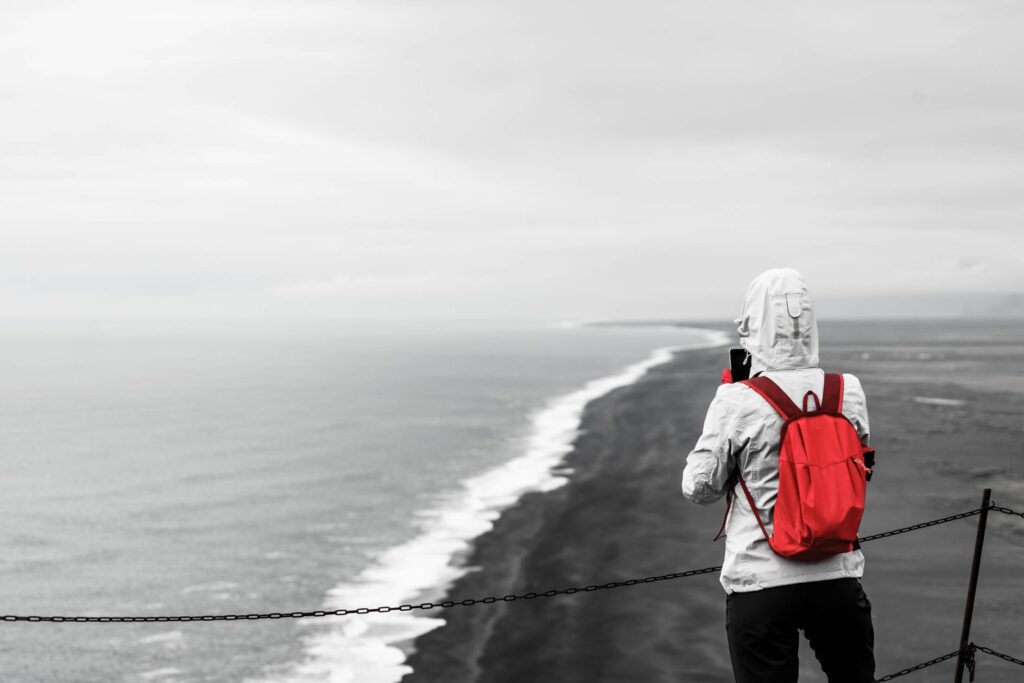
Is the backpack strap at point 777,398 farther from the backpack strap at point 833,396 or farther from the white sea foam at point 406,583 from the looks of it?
the white sea foam at point 406,583

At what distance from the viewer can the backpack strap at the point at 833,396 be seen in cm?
319

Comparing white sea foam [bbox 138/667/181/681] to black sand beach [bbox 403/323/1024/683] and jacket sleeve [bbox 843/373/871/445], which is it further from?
jacket sleeve [bbox 843/373/871/445]

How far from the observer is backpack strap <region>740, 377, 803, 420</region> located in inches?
124

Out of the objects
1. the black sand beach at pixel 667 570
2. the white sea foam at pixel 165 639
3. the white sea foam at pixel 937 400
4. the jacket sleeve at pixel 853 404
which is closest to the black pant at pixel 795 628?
the jacket sleeve at pixel 853 404

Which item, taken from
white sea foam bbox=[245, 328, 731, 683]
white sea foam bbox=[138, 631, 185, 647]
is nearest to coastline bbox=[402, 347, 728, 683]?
white sea foam bbox=[245, 328, 731, 683]

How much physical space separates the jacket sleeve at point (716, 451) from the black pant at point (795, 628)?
1.30ft

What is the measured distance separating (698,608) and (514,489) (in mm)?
10847

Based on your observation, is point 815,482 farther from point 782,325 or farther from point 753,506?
point 782,325

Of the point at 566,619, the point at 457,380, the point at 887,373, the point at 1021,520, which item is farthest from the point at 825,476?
the point at 457,380

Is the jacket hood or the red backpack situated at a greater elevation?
the jacket hood

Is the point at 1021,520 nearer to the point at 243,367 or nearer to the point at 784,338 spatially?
the point at 784,338

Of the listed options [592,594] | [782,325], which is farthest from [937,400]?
[782,325]

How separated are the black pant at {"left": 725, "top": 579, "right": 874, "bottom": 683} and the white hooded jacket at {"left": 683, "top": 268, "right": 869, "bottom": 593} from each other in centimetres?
5

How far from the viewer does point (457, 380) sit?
6656 cm
